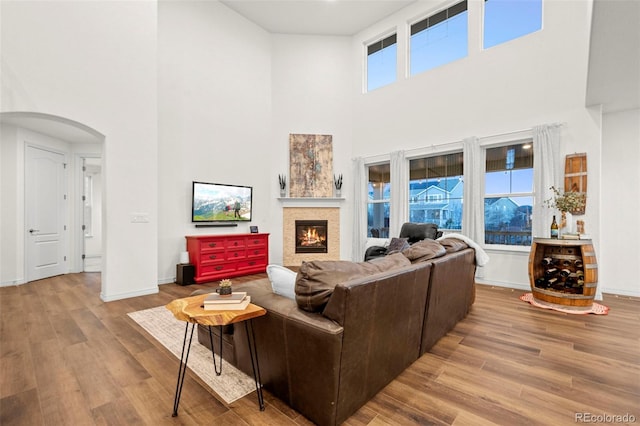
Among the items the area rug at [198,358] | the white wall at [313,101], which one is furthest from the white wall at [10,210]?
the white wall at [313,101]

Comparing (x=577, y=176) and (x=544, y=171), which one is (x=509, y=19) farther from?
(x=577, y=176)

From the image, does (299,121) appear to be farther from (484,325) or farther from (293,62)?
(484,325)

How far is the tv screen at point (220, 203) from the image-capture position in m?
5.38

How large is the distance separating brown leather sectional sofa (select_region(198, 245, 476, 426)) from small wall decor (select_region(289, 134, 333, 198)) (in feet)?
15.1

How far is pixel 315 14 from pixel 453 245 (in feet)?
19.7

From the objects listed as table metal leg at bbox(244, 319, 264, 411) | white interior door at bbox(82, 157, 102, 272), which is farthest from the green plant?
white interior door at bbox(82, 157, 102, 272)

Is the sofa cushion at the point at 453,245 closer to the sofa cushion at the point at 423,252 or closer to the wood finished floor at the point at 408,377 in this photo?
the sofa cushion at the point at 423,252

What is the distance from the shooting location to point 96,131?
3803 millimetres

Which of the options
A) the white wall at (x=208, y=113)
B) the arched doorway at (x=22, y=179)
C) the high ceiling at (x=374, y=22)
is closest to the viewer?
the high ceiling at (x=374, y=22)

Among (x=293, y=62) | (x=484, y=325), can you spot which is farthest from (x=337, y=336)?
(x=293, y=62)

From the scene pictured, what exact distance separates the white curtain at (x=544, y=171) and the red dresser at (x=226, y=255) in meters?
4.77

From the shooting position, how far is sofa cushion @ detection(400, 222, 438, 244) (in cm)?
461

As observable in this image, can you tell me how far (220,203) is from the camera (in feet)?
18.8

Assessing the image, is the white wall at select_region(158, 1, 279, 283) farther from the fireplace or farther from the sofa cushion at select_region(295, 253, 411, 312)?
the sofa cushion at select_region(295, 253, 411, 312)
